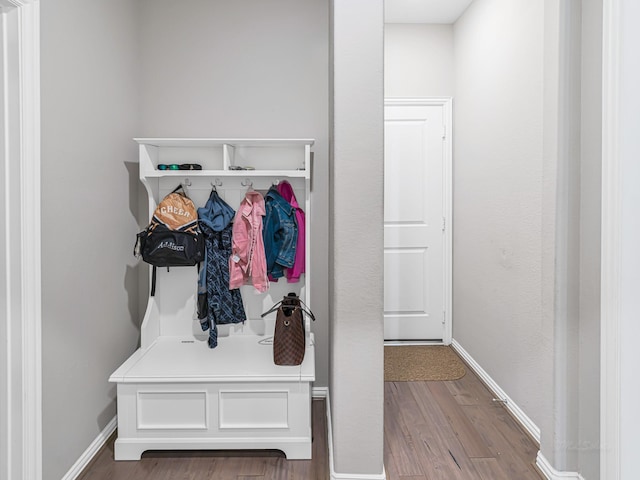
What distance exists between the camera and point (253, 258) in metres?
2.74

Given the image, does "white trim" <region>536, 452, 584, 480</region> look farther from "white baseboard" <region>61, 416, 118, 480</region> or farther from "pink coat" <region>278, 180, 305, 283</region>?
"white baseboard" <region>61, 416, 118, 480</region>

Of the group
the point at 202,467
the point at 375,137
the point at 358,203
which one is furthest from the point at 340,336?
the point at 202,467

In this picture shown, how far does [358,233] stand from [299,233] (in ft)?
2.99

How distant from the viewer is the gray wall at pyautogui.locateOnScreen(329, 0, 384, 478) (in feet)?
6.40

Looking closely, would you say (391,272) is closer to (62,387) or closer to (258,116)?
(258,116)

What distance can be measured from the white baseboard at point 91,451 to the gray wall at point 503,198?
2.26 meters

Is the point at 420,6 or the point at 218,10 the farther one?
the point at 420,6

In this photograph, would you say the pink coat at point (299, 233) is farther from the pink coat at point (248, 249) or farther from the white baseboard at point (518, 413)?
the white baseboard at point (518, 413)

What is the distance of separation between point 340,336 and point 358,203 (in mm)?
581

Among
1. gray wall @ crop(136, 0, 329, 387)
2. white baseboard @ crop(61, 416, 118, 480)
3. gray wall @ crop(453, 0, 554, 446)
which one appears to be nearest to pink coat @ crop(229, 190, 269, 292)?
gray wall @ crop(136, 0, 329, 387)

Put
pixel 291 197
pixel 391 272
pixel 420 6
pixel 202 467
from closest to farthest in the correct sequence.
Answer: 1. pixel 202 467
2. pixel 291 197
3. pixel 420 6
4. pixel 391 272
